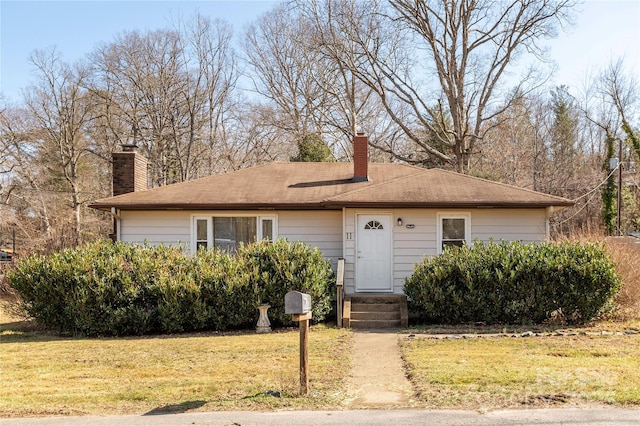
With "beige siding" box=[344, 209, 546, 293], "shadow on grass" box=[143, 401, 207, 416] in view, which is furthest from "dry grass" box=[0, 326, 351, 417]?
"beige siding" box=[344, 209, 546, 293]

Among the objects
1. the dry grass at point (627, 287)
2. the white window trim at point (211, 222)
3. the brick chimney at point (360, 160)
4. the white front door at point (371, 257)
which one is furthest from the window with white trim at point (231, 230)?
the dry grass at point (627, 287)

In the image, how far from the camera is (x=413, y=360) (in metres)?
8.48

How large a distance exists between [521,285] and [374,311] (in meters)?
3.23

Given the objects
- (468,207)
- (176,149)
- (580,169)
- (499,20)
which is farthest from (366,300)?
(580,169)

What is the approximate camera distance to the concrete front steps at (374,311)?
12430mm

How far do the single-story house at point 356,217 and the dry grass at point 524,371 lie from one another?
4086 millimetres

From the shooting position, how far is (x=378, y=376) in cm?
771

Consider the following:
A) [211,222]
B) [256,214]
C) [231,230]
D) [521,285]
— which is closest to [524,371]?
[521,285]

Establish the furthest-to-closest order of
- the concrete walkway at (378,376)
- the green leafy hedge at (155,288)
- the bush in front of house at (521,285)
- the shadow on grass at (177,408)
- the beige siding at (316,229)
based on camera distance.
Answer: the beige siding at (316,229) → the bush in front of house at (521,285) → the green leafy hedge at (155,288) → the concrete walkway at (378,376) → the shadow on grass at (177,408)

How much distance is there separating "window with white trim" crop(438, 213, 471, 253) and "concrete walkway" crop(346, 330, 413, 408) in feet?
13.6

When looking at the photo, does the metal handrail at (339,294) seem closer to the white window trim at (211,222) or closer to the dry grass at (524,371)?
the white window trim at (211,222)

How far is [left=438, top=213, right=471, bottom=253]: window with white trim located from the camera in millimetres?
14188


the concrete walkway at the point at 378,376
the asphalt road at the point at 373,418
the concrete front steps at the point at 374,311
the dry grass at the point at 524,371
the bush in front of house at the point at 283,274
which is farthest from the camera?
the concrete front steps at the point at 374,311

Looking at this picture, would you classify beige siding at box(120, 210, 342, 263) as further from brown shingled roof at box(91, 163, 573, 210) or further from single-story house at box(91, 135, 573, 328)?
brown shingled roof at box(91, 163, 573, 210)
